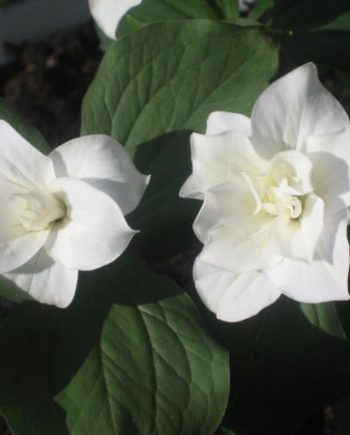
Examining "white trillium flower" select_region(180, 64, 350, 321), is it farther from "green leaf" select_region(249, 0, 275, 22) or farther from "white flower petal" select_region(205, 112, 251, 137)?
"green leaf" select_region(249, 0, 275, 22)

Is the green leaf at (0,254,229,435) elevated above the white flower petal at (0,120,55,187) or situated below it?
below

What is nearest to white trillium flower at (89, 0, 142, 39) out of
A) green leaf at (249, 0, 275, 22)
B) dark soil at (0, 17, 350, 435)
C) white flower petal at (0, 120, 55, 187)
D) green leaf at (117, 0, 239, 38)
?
green leaf at (117, 0, 239, 38)

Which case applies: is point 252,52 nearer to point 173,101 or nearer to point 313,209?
point 173,101

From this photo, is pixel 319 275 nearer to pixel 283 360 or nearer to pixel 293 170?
pixel 293 170

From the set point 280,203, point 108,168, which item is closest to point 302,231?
point 280,203

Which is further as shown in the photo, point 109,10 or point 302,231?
point 109,10

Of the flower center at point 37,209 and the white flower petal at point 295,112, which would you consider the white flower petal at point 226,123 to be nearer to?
the white flower petal at point 295,112

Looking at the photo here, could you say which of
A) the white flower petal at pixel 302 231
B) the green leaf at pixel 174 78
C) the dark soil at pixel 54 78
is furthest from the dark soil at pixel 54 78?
the white flower petal at pixel 302 231
